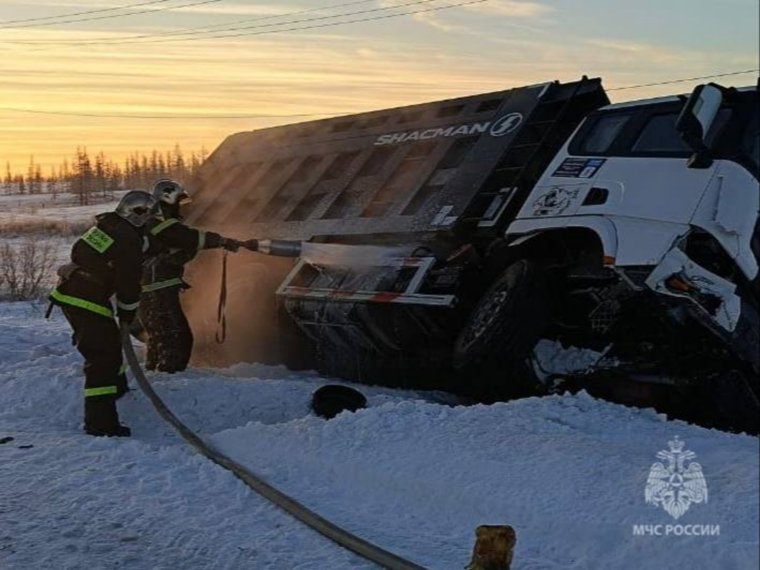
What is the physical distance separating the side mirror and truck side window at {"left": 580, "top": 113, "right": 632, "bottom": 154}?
3.52ft

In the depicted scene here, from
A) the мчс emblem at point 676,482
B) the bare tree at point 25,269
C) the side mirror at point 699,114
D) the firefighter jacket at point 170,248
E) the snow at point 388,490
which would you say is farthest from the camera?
the bare tree at point 25,269

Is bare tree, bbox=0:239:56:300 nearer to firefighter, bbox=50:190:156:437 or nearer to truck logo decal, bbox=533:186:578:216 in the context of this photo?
firefighter, bbox=50:190:156:437

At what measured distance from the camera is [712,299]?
18.0 feet

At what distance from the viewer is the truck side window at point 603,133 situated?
6582 mm

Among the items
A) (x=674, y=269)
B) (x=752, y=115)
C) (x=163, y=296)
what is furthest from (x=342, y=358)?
(x=752, y=115)

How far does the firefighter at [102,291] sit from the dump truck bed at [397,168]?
249 centimetres

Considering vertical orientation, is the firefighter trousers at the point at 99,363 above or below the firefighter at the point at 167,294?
below

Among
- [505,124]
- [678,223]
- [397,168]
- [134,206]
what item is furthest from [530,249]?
[134,206]

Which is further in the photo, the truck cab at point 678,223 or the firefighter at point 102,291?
the firefighter at point 102,291

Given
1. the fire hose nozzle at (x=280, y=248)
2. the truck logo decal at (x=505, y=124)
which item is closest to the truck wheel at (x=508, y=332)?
the truck logo decal at (x=505, y=124)

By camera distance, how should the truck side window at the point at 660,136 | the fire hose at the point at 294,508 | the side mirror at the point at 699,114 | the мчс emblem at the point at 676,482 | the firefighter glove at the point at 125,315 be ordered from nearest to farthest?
the fire hose at the point at 294,508
the мчс emblem at the point at 676,482
the side mirror at the point at 699,114
the truck side window at the point at 660,136
the firefighter glove at the point at 125,315

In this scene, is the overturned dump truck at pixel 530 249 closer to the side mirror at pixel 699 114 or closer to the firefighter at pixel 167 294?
the side mirror at pixel 699 114

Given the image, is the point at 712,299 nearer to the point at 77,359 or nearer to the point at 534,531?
the point at 534,531

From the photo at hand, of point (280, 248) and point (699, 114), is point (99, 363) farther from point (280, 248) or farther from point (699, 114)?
point (699, 114)
